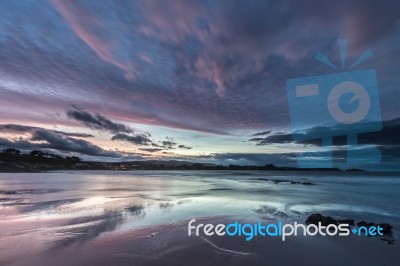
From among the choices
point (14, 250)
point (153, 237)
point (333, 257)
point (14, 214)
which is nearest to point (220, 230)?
point (153, 237)

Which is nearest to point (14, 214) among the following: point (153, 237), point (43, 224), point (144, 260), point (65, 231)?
point (43, 224)

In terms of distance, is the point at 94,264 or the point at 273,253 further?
the point at 273,253

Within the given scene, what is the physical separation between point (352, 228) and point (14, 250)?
37.0 feet

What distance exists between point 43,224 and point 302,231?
955cm

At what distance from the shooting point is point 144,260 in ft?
19.3

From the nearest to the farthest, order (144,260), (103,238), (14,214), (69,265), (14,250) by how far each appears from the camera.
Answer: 1. (69,265)
2. (144,260)
3. (14,250)
4. (103,238)
5. (14,214)

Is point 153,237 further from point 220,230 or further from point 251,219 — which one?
point 251,219

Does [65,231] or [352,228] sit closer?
[65,231]

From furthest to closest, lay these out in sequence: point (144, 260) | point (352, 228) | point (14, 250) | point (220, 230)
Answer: point (352, 228), point (220, 230), point (14, 250), point (144, 260)

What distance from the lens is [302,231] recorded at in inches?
356

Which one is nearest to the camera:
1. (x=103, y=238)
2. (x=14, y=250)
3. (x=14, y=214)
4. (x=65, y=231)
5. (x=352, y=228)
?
(x=14, y=250)

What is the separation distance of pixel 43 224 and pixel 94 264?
5208 millimetres

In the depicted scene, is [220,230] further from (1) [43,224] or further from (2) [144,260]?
(1) [43,224]

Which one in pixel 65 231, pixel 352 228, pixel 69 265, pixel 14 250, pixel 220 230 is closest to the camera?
pixel 69 265
